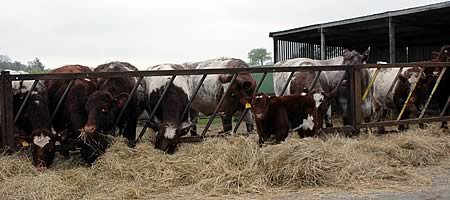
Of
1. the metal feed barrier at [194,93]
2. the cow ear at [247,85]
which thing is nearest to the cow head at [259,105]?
the metal feed barrier at [194,93]

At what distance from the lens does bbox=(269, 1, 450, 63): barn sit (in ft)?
45.3

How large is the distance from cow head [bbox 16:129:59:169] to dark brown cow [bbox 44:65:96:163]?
266 millimetres

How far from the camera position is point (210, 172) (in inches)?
221

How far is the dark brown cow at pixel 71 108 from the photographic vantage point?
6.87 metres

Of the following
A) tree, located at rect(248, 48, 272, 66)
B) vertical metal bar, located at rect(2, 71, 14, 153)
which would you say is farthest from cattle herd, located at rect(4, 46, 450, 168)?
tree, located at rect(248, 48, 272, 66)

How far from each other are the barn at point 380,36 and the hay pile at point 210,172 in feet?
25.1

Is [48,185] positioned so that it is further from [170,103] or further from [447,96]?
[447,96]

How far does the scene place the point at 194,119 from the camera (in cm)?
1040

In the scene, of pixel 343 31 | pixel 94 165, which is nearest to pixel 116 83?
pixel 94 165

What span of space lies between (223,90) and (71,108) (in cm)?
300

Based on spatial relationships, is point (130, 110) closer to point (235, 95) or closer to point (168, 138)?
point (168, 138)

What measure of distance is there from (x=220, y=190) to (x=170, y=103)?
254 centimetres

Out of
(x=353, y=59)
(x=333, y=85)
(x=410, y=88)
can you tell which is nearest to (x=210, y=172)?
(x=333, y=85)

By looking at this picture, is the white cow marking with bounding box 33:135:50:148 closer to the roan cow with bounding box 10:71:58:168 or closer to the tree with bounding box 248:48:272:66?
the roan cow with bounding box 10:71:58:168
